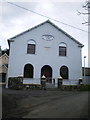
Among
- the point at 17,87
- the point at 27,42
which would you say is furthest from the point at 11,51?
the point at 17,87

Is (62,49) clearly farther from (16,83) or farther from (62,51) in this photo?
(16,83)

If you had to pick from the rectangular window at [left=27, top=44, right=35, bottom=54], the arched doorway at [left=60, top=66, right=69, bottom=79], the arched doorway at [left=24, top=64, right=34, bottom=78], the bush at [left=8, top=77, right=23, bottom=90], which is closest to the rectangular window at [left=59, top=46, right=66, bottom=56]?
the arched doorway at [left=60, top=66, right=69, bottom=79]

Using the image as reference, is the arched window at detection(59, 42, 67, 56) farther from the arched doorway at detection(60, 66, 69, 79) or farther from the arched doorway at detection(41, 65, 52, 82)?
the arched doorway at detection(41, 65, 52, 82)

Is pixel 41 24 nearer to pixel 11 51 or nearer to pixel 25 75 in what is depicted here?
pixel 11 51

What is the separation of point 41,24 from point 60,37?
331cm

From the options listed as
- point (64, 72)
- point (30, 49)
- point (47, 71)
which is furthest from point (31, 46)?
point (64, 72)

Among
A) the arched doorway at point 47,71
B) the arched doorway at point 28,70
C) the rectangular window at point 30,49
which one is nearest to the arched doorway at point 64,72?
the arched doorway at point 47,71

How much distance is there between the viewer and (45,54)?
80.5 feet

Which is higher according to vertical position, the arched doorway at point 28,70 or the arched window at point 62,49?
the arched window at point 62,49

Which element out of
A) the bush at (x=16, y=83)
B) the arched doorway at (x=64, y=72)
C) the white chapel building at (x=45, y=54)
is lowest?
the bush at (x=16, y=83)

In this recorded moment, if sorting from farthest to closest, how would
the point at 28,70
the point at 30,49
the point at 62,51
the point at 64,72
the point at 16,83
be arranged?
the point at 62,51 < the point at 64,72 < the point at 30,49 < the point at 28,70 < the point at 16,83

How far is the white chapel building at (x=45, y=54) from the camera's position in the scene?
23.6m

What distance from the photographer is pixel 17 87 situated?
19.1 meters

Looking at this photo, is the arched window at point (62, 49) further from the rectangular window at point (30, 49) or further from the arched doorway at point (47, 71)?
the rectangular window at point (30, 49)
